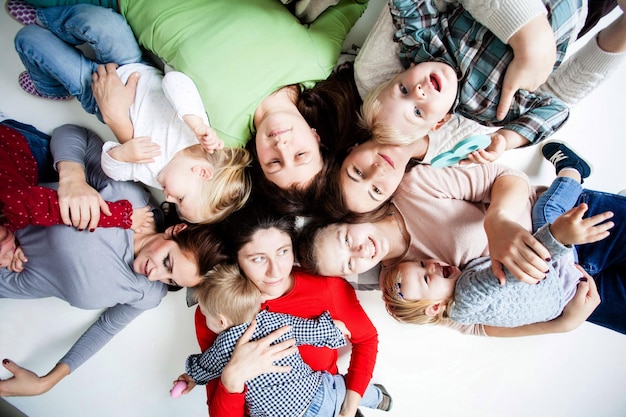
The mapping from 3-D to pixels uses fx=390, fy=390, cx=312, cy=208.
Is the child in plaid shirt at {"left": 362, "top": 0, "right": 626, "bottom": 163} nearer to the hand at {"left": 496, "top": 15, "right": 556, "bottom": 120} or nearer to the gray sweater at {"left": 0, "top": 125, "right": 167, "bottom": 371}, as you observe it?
the hand at {"left": 496, "top": 15, "right": 556, "bottom": 120}

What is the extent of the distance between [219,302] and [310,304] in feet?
0.86

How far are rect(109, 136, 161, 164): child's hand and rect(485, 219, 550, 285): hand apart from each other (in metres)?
0.85

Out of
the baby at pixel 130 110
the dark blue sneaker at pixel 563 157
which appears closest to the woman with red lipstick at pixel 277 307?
the baby at pixel 130 110

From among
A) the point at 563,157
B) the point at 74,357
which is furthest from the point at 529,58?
the point at 74,357

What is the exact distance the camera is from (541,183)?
121 centimetres

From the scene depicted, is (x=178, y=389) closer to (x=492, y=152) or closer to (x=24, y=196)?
(x=24, y=196)

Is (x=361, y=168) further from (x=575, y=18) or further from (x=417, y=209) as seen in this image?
(x=575, y=18)

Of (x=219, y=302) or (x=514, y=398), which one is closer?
(x=219, y=302)

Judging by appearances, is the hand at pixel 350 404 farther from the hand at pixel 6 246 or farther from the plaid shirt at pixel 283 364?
the hand at pixel 6 246

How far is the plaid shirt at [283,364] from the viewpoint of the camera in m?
1.07

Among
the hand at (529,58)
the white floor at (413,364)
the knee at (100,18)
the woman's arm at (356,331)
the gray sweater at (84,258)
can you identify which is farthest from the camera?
the white floor at (413,364)

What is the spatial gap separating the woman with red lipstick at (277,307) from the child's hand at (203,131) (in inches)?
8.4

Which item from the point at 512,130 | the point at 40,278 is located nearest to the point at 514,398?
the point at 512,130

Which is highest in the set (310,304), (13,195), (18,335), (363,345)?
(13,195)
